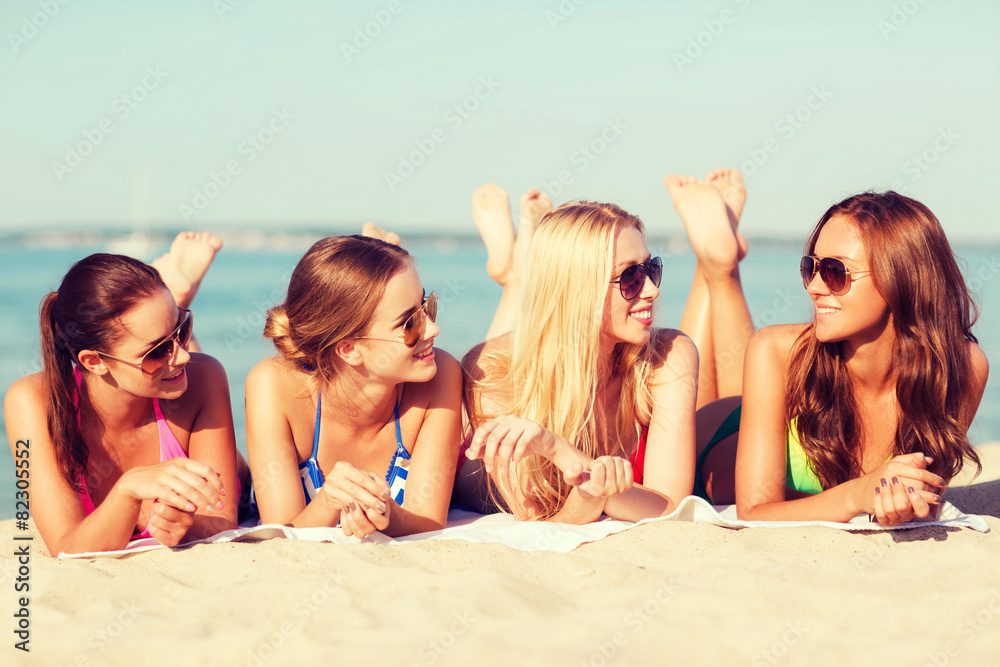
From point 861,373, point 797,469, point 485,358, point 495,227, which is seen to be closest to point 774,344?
point 861,373

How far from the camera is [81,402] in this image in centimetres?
360

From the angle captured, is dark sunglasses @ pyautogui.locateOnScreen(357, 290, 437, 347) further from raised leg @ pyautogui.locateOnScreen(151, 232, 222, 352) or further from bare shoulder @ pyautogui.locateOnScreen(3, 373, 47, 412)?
Result: raised leg @ pyautogui.locateOnScreen(151, 232, 222, 352)

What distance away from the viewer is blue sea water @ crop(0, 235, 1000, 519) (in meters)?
9.12

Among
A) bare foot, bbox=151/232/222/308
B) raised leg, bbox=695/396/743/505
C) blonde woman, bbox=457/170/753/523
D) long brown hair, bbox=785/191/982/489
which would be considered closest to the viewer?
long brown hair, bbox=785/191/982/489

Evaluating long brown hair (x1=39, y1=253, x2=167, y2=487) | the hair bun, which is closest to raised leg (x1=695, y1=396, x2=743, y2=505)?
the hair bun

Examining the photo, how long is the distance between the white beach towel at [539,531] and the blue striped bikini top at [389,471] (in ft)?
1.20

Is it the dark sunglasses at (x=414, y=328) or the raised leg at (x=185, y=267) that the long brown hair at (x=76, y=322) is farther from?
Answer: the raised leg at (x=185, y=267)

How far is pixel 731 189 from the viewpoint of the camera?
5.84 m

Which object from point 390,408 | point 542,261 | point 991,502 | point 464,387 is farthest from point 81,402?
point 991,502

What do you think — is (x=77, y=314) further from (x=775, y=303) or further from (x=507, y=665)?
(x=775, y=303)

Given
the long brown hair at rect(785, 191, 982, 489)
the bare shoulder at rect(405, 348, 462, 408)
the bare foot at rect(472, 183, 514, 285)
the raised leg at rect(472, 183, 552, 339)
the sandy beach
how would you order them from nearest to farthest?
the sandy beach < the long brown hair at rect(785, 191, 982, 489) < the bare shoulder at rect(405, 348, 462, 408) < the raised leg at rect(472, 183, 552, 339) < the bare foot at rect(472, 183, 514, 285)

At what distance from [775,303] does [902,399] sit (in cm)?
1672

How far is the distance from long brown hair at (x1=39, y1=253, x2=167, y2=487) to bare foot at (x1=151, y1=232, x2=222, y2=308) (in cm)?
191

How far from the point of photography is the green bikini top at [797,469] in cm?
400
